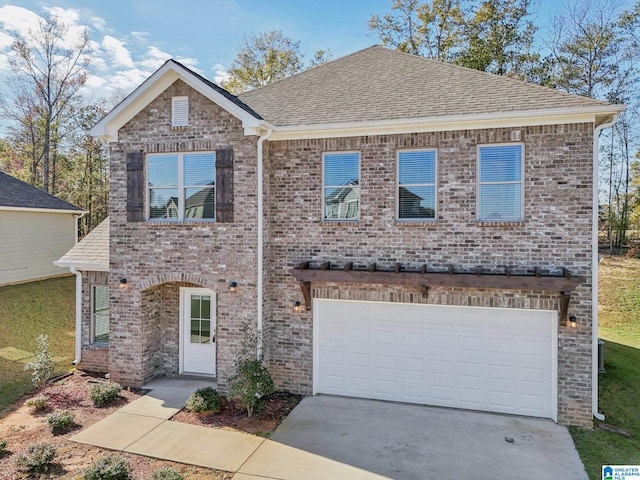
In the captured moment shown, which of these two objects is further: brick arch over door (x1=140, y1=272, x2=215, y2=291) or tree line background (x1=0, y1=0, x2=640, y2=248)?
tree line background (x1=0, y1=0, x2=640, y2=248)

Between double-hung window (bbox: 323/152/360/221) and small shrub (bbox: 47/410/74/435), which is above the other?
double-hung window (bbox: 323/152/360/221)

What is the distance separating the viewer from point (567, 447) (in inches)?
287

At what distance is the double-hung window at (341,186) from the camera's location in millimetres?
9422

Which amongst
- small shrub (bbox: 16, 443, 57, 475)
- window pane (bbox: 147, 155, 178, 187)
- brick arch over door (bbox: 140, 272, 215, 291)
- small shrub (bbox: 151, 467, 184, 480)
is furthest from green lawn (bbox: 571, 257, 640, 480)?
window pane (bbox: 147, 155, 178, 187)

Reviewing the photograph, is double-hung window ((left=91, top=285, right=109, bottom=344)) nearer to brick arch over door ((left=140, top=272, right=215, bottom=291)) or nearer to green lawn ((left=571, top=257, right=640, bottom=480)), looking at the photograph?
brick arch over door ((left=140, top=272, right=215, bottom=291))

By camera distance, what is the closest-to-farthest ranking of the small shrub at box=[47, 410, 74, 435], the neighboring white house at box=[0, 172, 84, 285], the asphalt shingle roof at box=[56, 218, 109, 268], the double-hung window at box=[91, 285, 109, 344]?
the small shrub at box=[47, 410, 74, 435] < the asphalt shingle roof at box=[56, 218, 109, 268] < the double-hung window at box=[91, 285, 109, 344] < the neighboring white house at box=[0, 172, 84, 285]

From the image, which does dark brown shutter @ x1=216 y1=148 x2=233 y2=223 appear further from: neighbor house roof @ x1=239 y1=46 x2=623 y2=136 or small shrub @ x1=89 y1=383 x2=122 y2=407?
small shrub @ x1=89 y1=383 x2=122 y2=407

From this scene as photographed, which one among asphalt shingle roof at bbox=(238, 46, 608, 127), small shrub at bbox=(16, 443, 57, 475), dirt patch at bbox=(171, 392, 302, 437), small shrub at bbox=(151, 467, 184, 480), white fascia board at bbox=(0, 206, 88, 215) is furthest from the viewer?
white fascia board at bbox=(0, 206, 88, 215)

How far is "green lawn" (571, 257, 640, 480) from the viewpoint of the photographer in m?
7.14

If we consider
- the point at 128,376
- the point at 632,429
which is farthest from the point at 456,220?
the point at 128,376

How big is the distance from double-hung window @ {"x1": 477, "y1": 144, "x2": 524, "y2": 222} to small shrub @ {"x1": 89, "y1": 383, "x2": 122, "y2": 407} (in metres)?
8.86

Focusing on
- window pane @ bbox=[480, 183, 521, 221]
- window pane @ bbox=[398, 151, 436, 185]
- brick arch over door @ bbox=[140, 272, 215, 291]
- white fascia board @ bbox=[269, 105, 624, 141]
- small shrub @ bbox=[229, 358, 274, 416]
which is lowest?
small shrub @ bbox=[229, 358, 274, 416]

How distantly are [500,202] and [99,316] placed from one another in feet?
34.7

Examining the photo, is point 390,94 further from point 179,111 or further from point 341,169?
point 179,111
